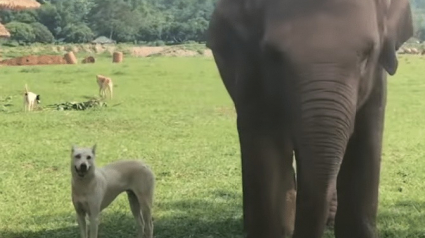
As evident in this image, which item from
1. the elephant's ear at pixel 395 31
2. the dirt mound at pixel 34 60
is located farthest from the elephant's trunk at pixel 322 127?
the dirt mound at pixel 34 60

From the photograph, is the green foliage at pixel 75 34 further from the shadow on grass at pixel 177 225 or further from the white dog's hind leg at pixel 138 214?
the white dog's hind leg at pixel 138 214

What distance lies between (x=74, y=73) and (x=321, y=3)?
19778 mm

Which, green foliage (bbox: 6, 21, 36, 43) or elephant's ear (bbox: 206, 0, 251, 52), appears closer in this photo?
elephant's ear (bbox: 206, 0, 251, 52)

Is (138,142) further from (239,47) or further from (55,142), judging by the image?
(239,47)

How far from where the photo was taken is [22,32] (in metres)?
52.5

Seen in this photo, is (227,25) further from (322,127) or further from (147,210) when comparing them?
(147,210)

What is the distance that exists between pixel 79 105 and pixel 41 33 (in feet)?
141

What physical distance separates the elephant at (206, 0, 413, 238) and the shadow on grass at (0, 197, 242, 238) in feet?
4.36

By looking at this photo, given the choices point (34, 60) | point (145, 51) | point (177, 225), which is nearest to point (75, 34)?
point (145, 51)

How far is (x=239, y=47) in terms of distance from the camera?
155 inches

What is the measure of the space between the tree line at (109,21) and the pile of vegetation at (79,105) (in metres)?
34.5

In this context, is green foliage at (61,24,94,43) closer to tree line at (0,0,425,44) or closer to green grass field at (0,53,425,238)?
tree line at (0,0,425,44)

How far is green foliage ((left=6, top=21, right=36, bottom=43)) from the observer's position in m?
50.9

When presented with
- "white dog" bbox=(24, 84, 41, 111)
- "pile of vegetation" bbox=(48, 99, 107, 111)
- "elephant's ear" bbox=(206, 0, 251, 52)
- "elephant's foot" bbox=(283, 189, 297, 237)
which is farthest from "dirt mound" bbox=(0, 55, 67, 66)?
"elephant's ear" bbox=(206, 0, 251, 52)
